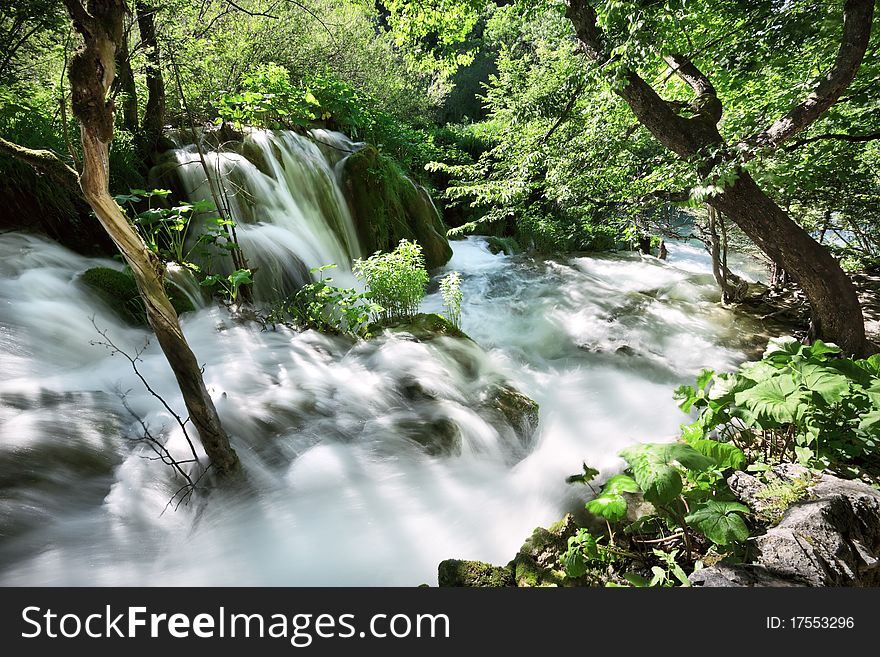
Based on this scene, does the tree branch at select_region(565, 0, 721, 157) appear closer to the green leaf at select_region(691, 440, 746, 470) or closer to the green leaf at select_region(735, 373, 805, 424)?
the green leaf at select_region(735, 373, 805, 424)

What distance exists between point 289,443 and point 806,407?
3.43 metres

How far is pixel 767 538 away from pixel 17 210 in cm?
732

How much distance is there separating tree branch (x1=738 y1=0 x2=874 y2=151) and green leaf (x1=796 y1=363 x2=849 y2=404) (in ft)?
7.10

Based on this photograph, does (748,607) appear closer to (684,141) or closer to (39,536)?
(39,536)

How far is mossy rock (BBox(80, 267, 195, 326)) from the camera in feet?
14.9

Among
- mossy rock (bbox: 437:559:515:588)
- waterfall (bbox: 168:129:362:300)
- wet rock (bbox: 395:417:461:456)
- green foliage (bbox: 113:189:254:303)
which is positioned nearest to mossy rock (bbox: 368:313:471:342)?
wet rock (bbox: 395:417:461:456)

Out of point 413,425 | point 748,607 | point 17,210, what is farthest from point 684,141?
point 17,210

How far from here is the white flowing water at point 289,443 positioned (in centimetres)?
248

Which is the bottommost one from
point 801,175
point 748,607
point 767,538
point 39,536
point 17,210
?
point 748,607

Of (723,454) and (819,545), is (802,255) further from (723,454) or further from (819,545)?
(819,545)

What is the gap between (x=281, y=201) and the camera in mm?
7289

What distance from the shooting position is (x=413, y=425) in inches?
151

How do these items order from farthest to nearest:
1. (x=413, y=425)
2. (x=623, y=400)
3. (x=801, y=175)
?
(x=801, y=175) < (x=623, y=400) < (x=413, y=425)

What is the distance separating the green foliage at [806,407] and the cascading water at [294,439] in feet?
3.69
